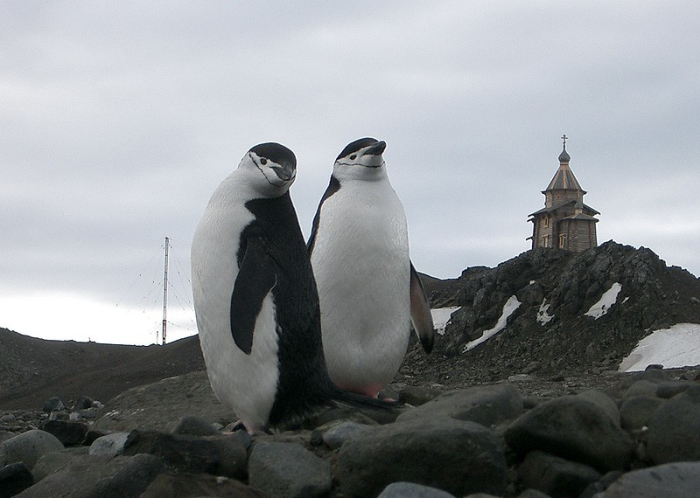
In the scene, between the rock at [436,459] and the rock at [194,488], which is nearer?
the rock at [436,459]

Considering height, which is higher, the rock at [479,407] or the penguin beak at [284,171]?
the penguin beak at [284,171]

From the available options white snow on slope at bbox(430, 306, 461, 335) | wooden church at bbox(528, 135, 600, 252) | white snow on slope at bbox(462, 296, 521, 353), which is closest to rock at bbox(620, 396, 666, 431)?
white snow on slope at bbox(462, 296, 521, 353)

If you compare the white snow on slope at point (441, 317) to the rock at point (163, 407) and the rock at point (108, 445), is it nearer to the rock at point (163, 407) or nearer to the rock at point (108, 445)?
the rock at point (163, 407)

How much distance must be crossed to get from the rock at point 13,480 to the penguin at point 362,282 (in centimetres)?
241

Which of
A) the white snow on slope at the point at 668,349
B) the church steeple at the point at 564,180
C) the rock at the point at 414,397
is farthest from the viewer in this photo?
the church steeple at the point at 564,180

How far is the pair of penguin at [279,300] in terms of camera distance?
5.31 m

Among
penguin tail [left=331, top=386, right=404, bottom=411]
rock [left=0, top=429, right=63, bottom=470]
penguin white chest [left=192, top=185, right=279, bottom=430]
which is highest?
penguin white chest [left=192, top=185, right=279, bottom=430]

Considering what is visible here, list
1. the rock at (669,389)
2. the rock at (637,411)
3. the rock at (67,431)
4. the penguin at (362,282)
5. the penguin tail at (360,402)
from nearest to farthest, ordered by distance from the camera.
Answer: the rock at (637,411) → the rock at (669,389) → the penguin tail at (360,402) → the rock at (67,431) → the penguin at (362,282)

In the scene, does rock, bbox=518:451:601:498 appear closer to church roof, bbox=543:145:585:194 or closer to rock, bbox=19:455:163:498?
rock, bbox=19:455:163:498

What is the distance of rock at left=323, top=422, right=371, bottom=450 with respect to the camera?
14.2 ft

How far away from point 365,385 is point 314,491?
8.78 feet

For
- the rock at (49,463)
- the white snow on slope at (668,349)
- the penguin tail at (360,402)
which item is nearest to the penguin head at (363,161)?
the penguin tail at (360,402)

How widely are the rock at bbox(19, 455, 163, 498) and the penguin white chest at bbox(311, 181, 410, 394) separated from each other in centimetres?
246

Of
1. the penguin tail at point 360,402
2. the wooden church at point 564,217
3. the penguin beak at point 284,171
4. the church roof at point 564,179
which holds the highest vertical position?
the church roof at point 564,179
